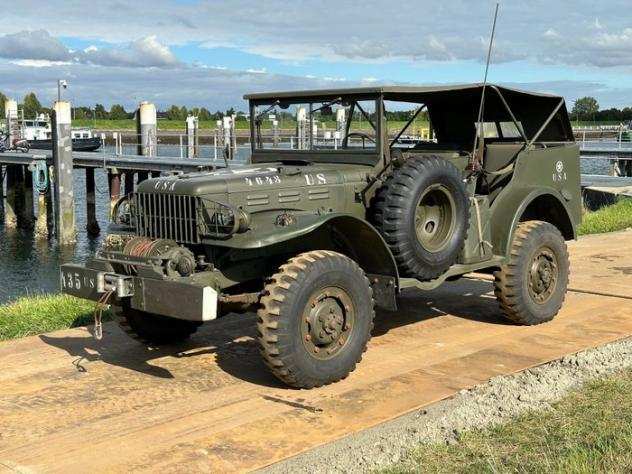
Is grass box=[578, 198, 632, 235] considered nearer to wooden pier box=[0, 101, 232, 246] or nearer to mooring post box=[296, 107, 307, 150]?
mooring post box=[296, 107, 307, 150]

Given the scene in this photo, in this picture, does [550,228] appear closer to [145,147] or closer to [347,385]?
[347,385]

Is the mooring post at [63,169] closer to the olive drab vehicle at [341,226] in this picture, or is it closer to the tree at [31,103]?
the olive drab vehicle at [341,226]

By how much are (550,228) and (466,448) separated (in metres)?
3.42

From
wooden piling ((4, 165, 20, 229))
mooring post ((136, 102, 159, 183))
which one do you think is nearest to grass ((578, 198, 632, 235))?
mooring post ((136, 102, 159, 183))

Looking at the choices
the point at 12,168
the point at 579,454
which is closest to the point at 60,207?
the point at 12,168

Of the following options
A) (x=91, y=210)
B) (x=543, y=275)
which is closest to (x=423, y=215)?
(x=543, y=275)

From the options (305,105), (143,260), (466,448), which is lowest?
(466,448)

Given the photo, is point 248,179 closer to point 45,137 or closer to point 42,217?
point 42,217

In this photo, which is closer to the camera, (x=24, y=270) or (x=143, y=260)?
(x=143, y=260)

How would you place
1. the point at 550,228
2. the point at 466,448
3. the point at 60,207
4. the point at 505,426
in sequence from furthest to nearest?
the point at 60,207, the point at 550,228, the point at 505,426, the point at 466,448

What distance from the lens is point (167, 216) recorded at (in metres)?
5.56

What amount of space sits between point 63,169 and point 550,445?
21422 mm

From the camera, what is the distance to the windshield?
6.23 metres

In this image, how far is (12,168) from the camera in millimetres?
31828
